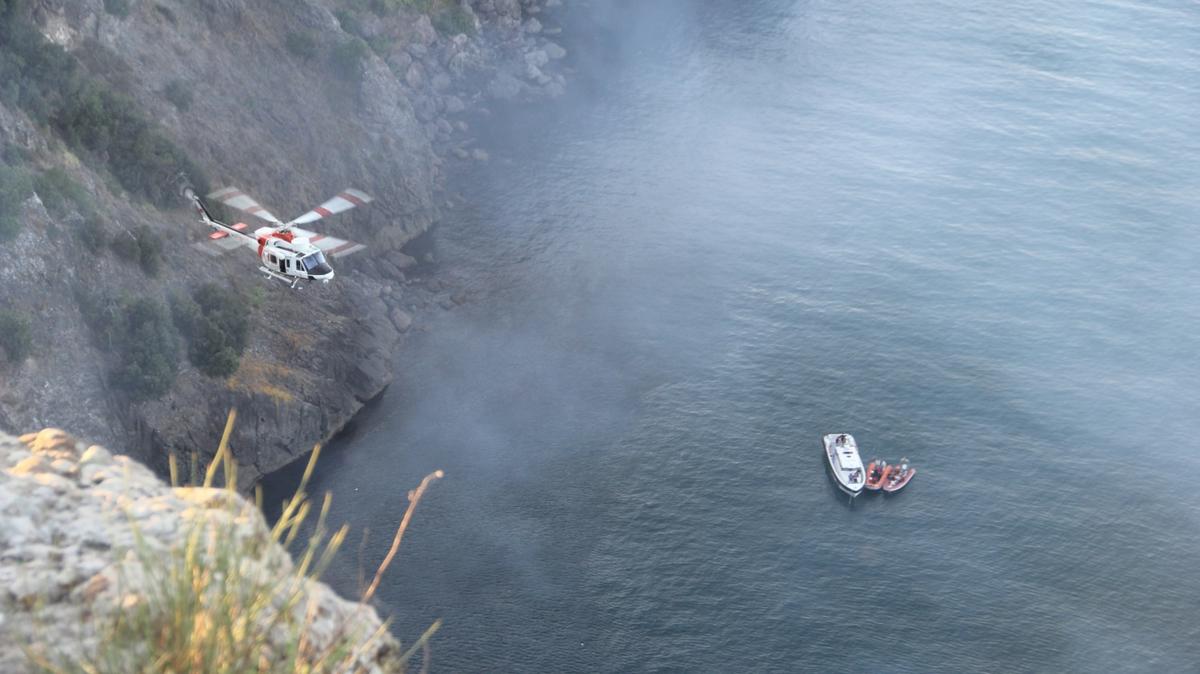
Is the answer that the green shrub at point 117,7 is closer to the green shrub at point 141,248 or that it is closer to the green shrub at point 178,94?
the green shrub at point 178,94

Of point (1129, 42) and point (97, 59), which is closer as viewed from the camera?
point (97, 59)

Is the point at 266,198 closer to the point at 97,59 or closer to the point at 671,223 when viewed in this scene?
the point at 97,59

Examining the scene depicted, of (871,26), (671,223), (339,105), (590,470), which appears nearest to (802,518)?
(590,470)

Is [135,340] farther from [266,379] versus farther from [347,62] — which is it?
[347,62]

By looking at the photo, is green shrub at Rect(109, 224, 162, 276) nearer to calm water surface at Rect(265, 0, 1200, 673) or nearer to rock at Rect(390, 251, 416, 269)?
calm water surface at Rect(265, 0, 1200, 673)

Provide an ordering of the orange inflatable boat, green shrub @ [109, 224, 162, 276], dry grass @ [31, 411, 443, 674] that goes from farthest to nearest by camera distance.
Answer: the orange inflatable boat → green shrub @ [109, 224, 162, 276] → dry grass @ [31, 411, 443, 674]

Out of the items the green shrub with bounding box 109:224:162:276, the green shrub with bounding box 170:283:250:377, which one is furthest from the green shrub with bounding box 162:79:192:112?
the green shrub with bounding box 170:283:250:377
